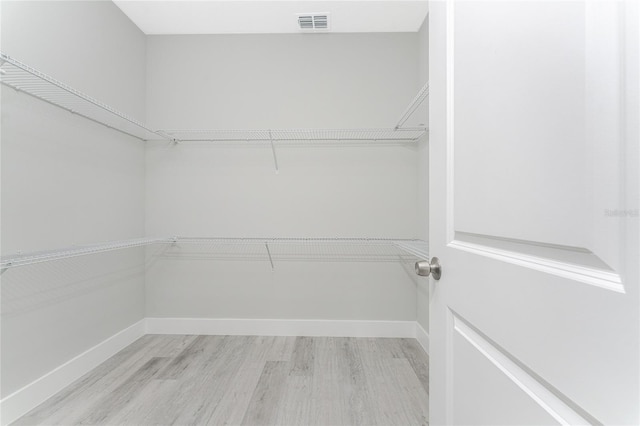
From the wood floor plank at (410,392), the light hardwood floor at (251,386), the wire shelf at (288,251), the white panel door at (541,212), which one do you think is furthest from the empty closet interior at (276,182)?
the white panel door at (541,212)

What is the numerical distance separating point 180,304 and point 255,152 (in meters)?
1.37

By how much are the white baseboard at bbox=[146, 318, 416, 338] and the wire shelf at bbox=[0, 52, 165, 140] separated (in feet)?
5.02

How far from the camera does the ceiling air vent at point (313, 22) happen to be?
81.3 inches

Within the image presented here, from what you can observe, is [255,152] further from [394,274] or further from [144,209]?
[394,274]

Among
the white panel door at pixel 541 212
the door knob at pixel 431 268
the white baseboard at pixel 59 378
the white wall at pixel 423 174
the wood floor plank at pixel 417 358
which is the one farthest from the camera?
the white wall at pixel 423 174

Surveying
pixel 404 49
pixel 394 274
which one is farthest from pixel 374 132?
pixel 394 274

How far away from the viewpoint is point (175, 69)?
2307 mm

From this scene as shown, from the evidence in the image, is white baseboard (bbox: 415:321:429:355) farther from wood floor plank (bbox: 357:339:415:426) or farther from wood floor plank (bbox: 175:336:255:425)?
wood floor plank (bbox: 175:336:255:425)

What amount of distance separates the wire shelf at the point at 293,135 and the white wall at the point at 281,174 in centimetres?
7

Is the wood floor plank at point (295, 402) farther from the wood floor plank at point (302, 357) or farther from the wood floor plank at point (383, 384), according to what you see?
the wood floor plank at point (383, 384)

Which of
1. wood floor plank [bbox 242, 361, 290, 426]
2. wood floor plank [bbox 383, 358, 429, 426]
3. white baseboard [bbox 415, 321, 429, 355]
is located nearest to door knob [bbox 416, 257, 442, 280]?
wood floor plank [bbox 383, 358, 429, 426]

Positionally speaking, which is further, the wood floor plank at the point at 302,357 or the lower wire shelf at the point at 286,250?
the lower wire shelf at the point at 286,250

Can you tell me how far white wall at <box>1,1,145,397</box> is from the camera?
1.35 metres

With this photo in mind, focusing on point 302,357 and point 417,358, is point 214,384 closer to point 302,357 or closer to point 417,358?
point 302,357
